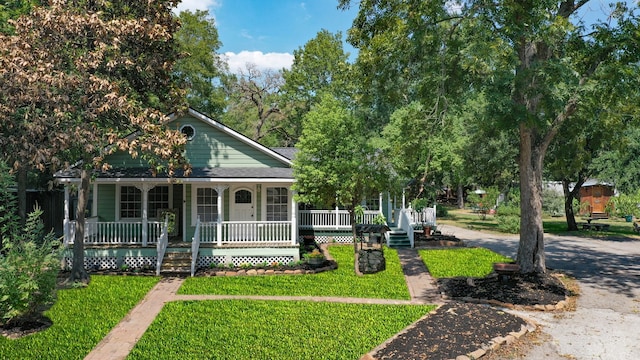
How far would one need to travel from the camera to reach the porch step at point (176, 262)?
14.0 metres

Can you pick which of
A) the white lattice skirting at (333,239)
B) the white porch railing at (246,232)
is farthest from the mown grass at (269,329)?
the white lattice skirting at (333,239)

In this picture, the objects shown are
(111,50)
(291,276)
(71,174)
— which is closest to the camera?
(111,50)

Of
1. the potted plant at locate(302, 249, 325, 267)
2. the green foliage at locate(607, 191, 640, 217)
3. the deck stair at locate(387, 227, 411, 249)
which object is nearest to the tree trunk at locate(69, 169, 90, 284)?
the potted plant at locate(302, 249, 325, 267)

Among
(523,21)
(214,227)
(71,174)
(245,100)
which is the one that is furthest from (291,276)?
(245,100)

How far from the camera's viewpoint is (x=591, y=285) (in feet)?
41.2

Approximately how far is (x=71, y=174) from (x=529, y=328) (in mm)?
14928

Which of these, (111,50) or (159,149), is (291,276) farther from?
(111,50)

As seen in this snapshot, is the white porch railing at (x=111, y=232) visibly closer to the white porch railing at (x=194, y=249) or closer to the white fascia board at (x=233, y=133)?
the white porch railing at (x=194, y=249)

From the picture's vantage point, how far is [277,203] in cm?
1772

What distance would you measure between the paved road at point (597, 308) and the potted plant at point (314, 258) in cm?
701

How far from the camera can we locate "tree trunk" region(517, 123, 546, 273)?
503 inches

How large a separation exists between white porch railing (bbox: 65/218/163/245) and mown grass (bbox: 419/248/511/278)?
1028 cm

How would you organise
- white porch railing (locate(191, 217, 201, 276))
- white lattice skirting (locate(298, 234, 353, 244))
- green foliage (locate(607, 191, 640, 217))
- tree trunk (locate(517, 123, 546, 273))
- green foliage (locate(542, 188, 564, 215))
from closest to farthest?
tree trunk (locate(517, 123, 546, 273)) < white porch railing (locate(191, 217, 201, 276)) < white lattice skirting (locate(298, 234, 353, 244)) < green foliage (locate(607, 191, 640, 217)) < green foliage (locate(542, 188, 564, 215))

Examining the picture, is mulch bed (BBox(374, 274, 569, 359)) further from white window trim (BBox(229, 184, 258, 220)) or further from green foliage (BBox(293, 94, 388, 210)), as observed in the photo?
white window trim (BBox(229, 184, 258, 220))
